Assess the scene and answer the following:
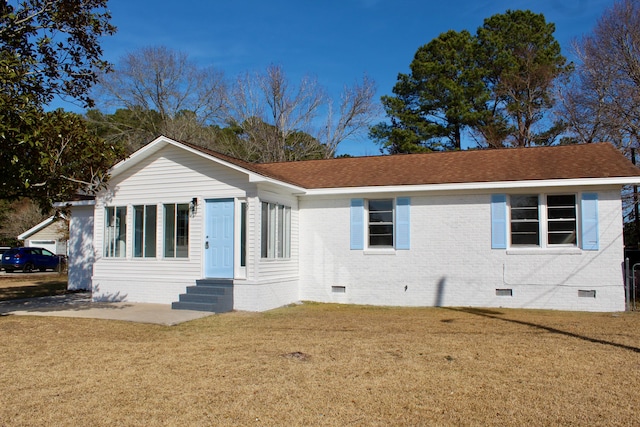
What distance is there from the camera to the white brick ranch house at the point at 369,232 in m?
12.9

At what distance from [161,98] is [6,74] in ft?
84.8

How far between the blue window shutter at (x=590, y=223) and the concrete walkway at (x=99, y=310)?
30.6 feet

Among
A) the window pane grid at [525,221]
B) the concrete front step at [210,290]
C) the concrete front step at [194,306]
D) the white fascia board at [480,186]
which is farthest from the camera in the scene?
the window pane grid at [525,221]

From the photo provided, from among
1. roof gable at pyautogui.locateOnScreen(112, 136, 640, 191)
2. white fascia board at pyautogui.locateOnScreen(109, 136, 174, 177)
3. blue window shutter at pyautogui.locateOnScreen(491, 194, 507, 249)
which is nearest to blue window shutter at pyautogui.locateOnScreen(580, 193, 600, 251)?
roof gable at pyautogui.locateOnScreen(112, 136, 640, 191)

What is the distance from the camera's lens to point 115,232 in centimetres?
1485

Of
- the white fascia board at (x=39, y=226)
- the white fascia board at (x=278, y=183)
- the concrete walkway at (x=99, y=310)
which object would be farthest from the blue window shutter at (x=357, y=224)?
the white fascia board at (x=39, y=226)

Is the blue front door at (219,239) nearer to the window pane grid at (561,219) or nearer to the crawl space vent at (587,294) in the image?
the window pane grid at (561,219)

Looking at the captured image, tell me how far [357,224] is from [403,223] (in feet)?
4.20

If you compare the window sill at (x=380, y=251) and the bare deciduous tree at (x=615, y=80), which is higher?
the bare deciduous tree at (x=615, y=80)

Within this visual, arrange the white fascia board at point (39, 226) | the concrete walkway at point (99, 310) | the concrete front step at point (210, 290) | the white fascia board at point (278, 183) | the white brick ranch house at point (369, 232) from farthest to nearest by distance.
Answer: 1. the white fascia board at point (39, 226)
2. the white brick ranch house at point (369, 232)
3. the concrete front step at point (210, 290)
4. the white fascia board at point (278, 183)
5. the concrete walkway at point (99, 310)

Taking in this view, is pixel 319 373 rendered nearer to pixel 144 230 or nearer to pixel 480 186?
pixel 480 186

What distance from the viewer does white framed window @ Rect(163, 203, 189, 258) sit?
1389cm

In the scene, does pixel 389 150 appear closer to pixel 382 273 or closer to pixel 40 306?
pixel 382 273

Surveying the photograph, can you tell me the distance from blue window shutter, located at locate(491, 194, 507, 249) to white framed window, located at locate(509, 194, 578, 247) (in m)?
0.27
